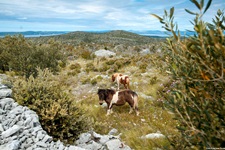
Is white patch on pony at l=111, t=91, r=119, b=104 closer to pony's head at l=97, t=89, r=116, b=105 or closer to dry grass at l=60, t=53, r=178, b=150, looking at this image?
pony's head at l=97, t=89, r=116, b=105

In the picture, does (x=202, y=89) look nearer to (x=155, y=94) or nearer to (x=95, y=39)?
(x=155, y=94)

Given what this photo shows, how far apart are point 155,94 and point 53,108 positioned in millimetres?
6628

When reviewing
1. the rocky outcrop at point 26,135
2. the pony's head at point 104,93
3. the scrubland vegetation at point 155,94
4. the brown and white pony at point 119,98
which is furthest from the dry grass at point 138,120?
the rocky outcrop at point 26,135

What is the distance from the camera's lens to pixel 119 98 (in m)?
9.29

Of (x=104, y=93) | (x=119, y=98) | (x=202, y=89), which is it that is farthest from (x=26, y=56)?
(x=202, y=89)

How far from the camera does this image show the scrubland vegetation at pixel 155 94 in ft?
6.12

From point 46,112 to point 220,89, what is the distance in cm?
505

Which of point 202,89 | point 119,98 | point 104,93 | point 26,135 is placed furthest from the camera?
point 104,93

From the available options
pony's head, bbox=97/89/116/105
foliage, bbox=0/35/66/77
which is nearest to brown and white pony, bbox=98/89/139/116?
pony's head, bbox=97/89/116/105

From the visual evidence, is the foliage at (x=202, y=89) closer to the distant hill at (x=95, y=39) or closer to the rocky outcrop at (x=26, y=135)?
the rocky outcrop at (x=26, y=135)

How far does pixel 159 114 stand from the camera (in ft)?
28.5

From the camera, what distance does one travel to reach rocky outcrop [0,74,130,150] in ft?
15.5

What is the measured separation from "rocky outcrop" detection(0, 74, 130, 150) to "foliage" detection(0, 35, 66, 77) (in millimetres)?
5823

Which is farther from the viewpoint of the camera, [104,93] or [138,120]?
[104,93]
